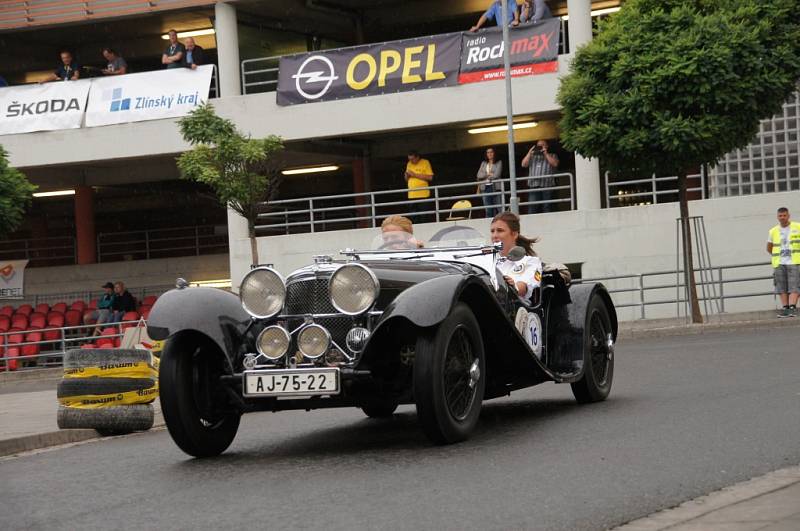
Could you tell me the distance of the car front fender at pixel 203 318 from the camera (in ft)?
26.5

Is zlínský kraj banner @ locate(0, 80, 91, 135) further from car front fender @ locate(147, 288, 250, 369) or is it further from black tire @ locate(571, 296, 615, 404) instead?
car front fender @ locate(147, 288, 250, 369)

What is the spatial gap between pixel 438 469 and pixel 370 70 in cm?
2292

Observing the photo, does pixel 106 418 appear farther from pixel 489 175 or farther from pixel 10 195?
pixel 489 175

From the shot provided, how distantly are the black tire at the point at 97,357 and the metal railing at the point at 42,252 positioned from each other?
91.5 ft

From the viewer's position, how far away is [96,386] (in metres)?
11.3

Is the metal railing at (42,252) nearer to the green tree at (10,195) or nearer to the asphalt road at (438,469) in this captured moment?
the green tree at (10,195)

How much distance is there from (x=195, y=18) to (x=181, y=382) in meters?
27.3

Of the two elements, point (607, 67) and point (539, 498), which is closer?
point (539, 498)

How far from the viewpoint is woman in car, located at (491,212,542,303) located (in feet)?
30.9

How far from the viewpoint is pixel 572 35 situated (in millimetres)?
28891

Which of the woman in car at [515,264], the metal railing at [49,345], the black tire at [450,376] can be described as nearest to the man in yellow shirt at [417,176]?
the metal railing at [49,345]

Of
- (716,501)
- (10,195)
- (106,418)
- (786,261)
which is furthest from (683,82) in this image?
(716,501)

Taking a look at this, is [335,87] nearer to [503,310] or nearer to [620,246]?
[620,246]

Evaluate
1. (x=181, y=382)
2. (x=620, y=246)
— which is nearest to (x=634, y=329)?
(x=620, y=246)
